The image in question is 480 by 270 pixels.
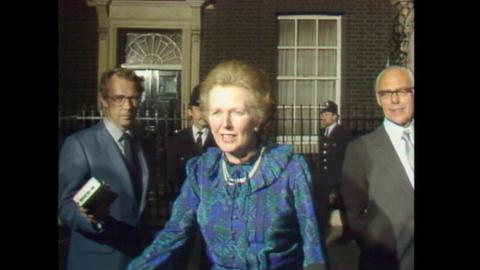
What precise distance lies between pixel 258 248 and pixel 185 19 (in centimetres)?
169

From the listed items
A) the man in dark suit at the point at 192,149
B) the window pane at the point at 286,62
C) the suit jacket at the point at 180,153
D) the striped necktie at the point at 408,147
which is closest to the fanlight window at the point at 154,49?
the man in dark suit at the point at 192,149

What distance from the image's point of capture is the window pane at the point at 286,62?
509cm

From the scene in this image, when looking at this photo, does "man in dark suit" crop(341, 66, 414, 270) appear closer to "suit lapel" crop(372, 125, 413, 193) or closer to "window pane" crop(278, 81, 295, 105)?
"suit lapel" crop(372, 125, 413, 193)

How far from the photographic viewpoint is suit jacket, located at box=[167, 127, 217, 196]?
197 inches

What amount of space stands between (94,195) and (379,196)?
6.51 ft

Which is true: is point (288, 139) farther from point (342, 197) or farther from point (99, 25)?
point (99, 25)

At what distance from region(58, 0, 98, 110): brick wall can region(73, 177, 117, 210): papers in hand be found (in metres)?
0.56

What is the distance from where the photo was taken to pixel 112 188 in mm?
4984

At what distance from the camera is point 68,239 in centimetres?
512

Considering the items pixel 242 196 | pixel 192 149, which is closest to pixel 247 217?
pixel 242 196

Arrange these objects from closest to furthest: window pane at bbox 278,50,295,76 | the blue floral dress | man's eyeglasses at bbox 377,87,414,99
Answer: the blue floral dress → man's eyeglasses at bbox 377,87,414,99 → window pane at bbox 278,50,295,76

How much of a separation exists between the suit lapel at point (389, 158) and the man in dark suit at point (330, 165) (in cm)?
21

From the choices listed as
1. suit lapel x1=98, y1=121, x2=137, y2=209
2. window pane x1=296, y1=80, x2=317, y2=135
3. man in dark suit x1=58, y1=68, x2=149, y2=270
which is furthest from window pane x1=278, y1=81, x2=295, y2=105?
suit lapel x1=98, y1=121, x2=137, y2=209
